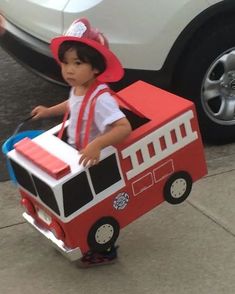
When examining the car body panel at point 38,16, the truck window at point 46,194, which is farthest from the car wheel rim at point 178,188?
the car body panel at point 38,16

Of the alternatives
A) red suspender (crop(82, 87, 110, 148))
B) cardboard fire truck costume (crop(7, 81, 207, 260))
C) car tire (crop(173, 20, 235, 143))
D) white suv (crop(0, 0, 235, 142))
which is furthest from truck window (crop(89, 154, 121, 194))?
car tire (crop(173, 20, 235, 143))

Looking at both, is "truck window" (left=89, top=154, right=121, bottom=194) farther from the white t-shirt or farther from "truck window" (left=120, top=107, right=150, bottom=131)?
"truck window" (left=120, top=107, right=150, bottom=131)

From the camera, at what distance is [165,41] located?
13.2ft

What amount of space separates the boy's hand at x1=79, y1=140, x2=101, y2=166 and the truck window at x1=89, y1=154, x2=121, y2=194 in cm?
8

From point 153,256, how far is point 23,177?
773 mm

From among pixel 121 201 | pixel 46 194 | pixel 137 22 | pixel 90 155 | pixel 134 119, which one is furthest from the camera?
pixel 137 22

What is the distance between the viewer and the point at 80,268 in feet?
10.7

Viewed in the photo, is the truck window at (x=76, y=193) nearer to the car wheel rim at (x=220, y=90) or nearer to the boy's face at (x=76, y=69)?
the boy's face at (x=76, y=69)

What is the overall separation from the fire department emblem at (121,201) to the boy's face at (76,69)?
0.54m

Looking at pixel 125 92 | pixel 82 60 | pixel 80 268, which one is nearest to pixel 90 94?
pixel 82 60

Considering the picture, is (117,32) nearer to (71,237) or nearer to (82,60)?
(82,60)

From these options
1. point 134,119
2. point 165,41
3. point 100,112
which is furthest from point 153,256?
point 165,41

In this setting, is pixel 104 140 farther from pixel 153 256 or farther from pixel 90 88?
pixel 153 256

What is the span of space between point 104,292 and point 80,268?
0.76 ft
